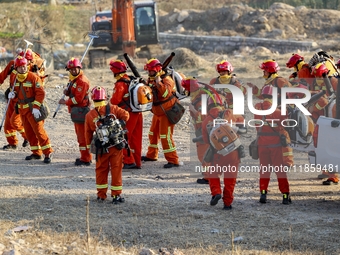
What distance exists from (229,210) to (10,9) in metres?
29.5


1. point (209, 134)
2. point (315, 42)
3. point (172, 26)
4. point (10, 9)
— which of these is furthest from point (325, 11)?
point (209, 134)

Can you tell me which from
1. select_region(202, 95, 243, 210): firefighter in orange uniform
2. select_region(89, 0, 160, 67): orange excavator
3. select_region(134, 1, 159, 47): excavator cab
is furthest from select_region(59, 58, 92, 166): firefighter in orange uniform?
select_region(134, 1, 159, 47): excavator cab

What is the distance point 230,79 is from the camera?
12.0m

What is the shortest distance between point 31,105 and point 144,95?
214cm

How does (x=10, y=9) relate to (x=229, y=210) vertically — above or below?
above

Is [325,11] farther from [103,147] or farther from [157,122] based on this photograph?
[103,147]

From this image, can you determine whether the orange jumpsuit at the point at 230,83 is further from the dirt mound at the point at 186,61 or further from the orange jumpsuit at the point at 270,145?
the dirt mound at the point at 186,61

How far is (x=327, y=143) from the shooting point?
9930 millimetres

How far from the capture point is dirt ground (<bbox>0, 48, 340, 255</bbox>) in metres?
8.56

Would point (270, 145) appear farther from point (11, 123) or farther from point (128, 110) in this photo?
point (11, 123)

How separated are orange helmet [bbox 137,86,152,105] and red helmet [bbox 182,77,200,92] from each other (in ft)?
1.98

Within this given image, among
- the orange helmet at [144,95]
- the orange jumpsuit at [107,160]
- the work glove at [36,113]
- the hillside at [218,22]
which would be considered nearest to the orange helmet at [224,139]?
the orange jumpsuit at [107,160]

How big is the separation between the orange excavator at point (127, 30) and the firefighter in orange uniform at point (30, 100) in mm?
14383

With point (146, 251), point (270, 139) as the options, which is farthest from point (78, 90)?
point (146, 251)
